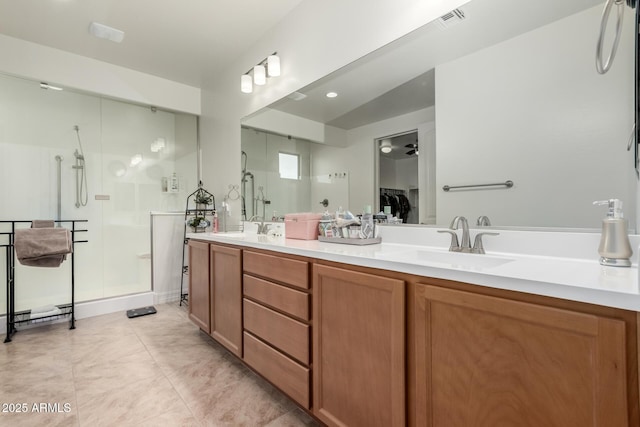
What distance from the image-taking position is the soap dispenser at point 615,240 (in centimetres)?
88

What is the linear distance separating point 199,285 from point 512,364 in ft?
7.14

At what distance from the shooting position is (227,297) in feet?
6.40

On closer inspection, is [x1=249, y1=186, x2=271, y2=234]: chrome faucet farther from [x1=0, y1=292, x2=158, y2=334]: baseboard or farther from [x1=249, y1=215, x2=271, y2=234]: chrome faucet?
[x1=0, y1=292, x2=158, y2=334]: baseboard

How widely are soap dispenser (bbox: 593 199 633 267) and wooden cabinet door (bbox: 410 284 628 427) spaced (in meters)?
0.40

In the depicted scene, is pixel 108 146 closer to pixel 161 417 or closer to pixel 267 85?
pixel 267 85

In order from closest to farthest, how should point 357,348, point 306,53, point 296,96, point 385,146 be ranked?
1. point 357,348
2. point 385,146
3. point 306,53
4. point 296,96

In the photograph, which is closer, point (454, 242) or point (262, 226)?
point (454, 242)

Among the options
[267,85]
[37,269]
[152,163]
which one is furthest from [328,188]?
[37,269]

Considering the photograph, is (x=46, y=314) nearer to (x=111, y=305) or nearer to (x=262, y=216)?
(x=111, y=305)

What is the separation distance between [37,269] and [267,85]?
2.84 metres

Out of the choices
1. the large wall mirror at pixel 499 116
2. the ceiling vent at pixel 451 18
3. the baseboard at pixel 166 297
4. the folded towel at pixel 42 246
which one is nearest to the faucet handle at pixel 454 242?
the large wall mirror at pixel 499 116

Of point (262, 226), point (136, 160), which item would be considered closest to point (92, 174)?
point (136, 160)

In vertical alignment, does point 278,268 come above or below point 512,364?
above

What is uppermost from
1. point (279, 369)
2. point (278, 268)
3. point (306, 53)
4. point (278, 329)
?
point (306, 53)
